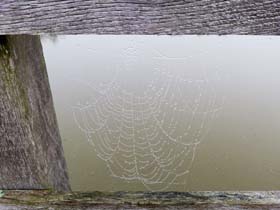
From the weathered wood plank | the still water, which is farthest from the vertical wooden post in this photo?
the still water

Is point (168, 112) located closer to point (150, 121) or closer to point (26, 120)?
point (150, 121)

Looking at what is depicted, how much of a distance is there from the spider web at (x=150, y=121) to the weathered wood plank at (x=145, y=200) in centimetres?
317

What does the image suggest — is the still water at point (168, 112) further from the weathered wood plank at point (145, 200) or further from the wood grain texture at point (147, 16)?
the wood grain texture at point (147, 16)

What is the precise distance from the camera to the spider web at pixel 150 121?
3.97 metres

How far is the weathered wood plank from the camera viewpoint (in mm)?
585

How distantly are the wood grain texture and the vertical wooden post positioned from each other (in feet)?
0.33

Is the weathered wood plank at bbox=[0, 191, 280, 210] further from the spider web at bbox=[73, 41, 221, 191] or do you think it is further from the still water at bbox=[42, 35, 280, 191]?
the spider web at bbox=[73, 41, 221, 191]

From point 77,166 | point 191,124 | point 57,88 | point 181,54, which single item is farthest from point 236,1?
point 181,54

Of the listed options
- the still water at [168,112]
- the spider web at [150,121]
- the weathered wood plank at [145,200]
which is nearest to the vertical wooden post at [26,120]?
the weathered wood plank at [145,200]

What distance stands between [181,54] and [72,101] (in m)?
1.73

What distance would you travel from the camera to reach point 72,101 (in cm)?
466

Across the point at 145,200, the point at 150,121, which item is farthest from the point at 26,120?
the point at 150,121

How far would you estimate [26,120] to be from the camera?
23.0 inches

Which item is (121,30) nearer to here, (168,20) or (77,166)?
(168,20)
